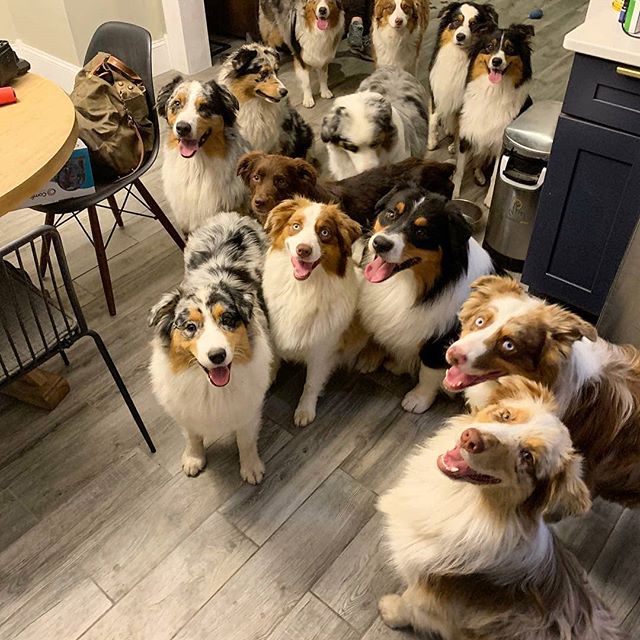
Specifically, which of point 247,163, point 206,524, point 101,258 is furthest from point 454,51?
point 206,524

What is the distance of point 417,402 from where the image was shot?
2.40m

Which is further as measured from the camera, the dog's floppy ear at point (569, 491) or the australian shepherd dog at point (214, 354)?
the australian shepherd dog at point (214, 354)

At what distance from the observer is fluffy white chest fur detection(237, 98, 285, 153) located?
3.22 metres

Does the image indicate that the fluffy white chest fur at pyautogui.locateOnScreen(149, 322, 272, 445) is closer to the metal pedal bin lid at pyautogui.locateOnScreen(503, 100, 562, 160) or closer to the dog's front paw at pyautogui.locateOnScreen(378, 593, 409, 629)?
the dog's front paw at pyautogui.locateOnScreen(378, 593, 409, 629)

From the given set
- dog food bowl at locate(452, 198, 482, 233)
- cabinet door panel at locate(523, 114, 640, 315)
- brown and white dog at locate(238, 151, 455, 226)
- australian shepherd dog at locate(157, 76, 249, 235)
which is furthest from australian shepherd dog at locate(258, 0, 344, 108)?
cabinet door panel at locate(523, 114, 640, 315)

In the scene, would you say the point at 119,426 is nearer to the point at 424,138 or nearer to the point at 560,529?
the point at 560,529

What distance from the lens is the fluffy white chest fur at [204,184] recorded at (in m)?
2.72

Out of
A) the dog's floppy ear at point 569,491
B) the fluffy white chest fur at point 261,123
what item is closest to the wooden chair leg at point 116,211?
the fluffy white chest fur at point 261,123

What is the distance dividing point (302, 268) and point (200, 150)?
100 centimetres

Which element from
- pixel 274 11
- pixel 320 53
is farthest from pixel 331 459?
pixel 274 11

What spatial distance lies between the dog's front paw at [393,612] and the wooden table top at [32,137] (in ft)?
5.12

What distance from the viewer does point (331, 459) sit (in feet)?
7.38

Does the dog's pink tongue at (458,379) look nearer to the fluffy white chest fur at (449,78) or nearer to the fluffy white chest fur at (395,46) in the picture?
the fluffy white chest fur at (449,78)

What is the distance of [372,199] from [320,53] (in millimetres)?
2158
